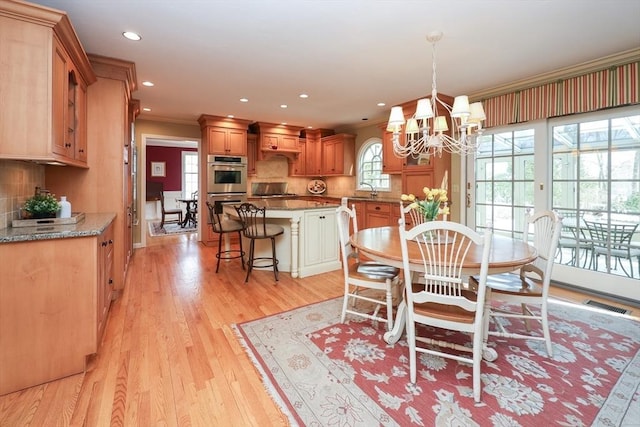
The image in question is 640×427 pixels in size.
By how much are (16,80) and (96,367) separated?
1.80m

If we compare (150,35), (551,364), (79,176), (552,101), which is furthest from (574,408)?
(79,176)

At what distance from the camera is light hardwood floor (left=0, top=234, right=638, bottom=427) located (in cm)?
151

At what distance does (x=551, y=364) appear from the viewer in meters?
1.93

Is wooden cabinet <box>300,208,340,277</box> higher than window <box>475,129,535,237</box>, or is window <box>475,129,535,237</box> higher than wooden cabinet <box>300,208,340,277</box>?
window <box>475,129,535,237</box>

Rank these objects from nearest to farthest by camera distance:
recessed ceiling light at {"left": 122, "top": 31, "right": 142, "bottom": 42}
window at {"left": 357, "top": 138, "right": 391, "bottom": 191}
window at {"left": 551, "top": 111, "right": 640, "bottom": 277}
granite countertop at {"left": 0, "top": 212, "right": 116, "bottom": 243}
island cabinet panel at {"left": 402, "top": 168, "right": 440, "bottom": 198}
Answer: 1. granite countertop at {"left": 0, "top": 212, "right": 116, "bottom": 243}
2. recessed ceiling light at {"left": 122, "top": 31, "right": 142, "bottom": 42}
3. window at {"left": 551, "top": 111, "right": 640, "bottom": 277}
4. island cabinet panel at {"left": 402, "top": 168, "right": 440, "bottom": 198}
5. window at {"left": 357, "top": 138, "right": 391, "bottom": 191}

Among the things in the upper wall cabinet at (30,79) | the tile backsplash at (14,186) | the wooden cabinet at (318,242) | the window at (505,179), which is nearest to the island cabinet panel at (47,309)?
the tile backsplash at (14,186)

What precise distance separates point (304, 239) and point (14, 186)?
264 cm

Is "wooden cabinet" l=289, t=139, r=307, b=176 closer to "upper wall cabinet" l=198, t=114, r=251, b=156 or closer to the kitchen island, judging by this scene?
"upper wall cabinet" l=198, t=114, r=251, b=156

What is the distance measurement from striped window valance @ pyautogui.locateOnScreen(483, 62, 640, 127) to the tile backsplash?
488cm

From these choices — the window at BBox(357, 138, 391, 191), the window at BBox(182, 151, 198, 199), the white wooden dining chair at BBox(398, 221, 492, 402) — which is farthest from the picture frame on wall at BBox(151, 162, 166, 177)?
the white wooden dining chair at BBox(398, 221, 492, 402)

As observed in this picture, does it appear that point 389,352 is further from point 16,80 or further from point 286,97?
point 286,97

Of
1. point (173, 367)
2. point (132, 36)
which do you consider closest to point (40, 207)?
point (173, 367)

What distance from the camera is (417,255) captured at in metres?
1.86

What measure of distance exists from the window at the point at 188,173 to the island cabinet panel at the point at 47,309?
8.73 m
